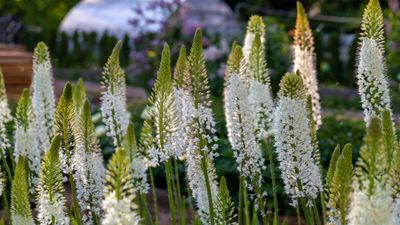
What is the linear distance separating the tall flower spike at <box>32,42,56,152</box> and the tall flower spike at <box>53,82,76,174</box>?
100cm

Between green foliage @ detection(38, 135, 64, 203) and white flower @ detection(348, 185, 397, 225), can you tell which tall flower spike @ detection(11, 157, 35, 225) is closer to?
green foliage @ detection(38, 135, 64, 203)

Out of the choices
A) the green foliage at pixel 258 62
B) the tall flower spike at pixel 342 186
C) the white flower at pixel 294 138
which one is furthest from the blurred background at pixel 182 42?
the tall flower spike at pixel 342 186

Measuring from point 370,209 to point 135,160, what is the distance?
133cm

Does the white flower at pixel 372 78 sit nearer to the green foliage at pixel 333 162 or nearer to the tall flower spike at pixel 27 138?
the green foliage at pixel 333 162

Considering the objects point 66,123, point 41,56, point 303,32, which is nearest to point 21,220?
point 66,123

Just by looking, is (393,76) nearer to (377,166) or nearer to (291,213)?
(291,213)

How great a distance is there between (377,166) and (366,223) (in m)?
0.16

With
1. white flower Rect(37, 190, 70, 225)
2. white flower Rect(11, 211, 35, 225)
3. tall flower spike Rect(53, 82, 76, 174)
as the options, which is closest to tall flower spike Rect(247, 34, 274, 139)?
tall flower spike Rect(53, 82, 76, 174)

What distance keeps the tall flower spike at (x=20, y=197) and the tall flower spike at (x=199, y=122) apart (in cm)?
77

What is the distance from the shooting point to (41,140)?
175 inches

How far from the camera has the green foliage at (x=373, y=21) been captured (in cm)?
341

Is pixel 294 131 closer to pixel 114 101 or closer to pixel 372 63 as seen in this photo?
pixel 372 63

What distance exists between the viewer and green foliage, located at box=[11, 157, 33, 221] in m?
2.75

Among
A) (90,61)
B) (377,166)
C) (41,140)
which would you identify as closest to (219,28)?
(90,61)
